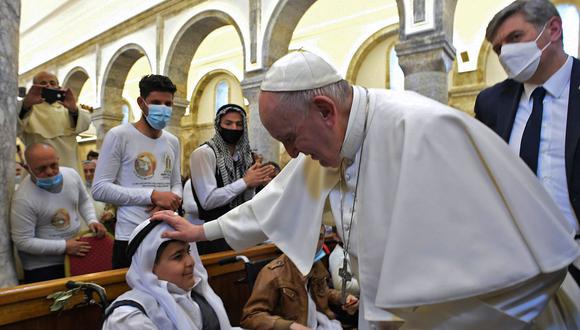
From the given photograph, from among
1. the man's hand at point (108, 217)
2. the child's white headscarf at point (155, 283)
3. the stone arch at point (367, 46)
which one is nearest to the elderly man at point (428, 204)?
the child's white headscarf at point (155, 283)

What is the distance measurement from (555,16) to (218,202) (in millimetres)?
2220

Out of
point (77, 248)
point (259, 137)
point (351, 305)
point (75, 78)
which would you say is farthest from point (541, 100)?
point (75, 78)

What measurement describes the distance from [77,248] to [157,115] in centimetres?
95

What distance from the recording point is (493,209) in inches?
40.9

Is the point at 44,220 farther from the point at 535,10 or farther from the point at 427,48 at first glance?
the point at 427,48

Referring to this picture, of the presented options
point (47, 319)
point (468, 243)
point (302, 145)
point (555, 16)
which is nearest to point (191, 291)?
point (47, 319)

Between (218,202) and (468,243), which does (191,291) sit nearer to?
(218,202)

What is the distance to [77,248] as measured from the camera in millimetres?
2646

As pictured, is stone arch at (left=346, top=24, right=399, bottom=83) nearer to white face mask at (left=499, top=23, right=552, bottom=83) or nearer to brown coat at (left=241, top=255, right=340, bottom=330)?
brown coat at (left=241, top=255, right=340, bottom=330)

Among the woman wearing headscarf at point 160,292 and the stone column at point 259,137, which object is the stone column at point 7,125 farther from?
the stone column at point 259,137

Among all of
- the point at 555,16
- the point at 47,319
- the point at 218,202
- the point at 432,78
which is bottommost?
the point at 47,319

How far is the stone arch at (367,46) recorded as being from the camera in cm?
998

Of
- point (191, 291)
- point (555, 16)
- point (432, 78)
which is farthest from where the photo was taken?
point (432, 78)

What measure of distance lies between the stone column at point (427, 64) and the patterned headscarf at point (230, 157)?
3169mm
